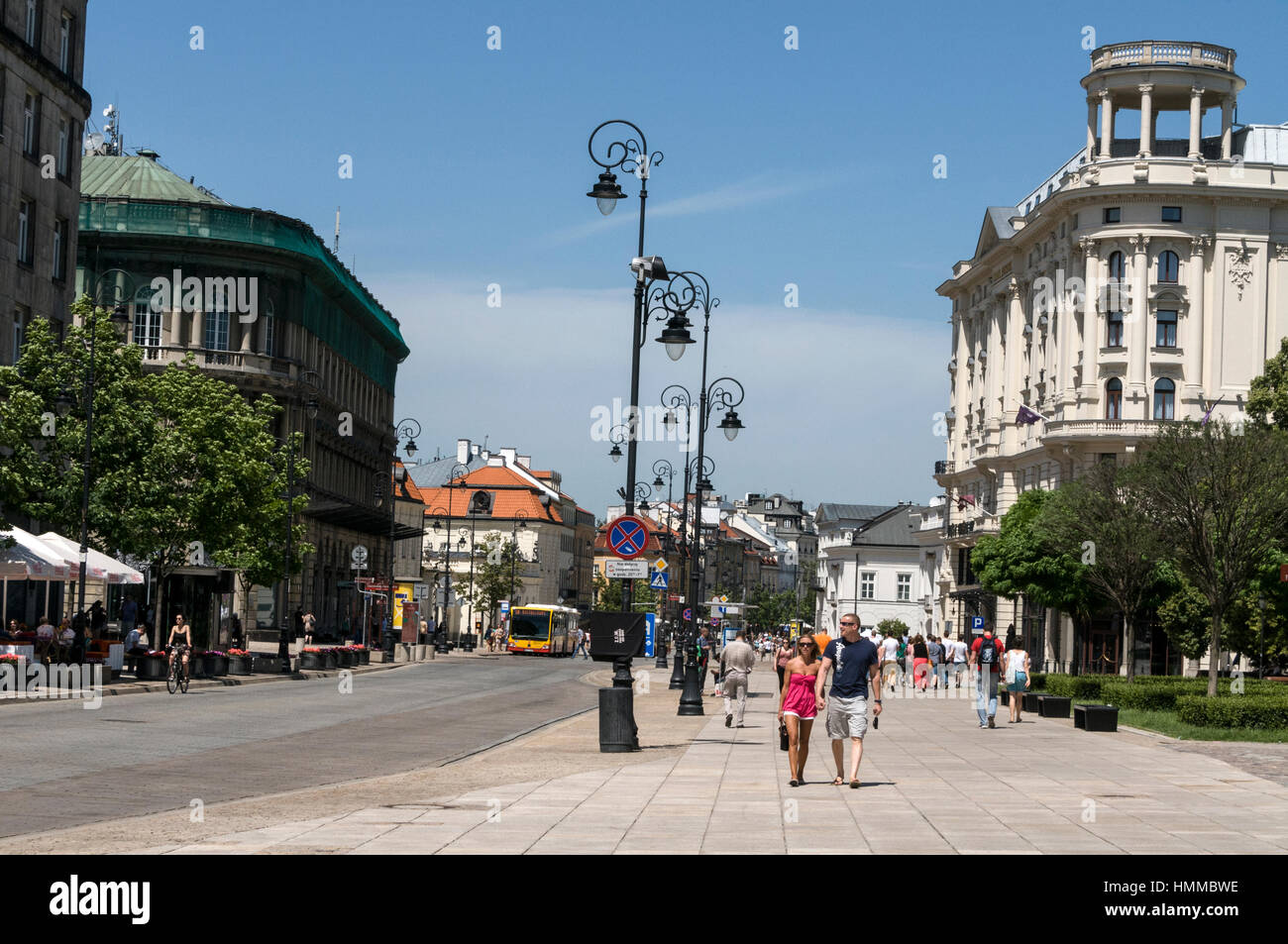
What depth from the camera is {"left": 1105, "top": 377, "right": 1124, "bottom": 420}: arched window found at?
7706 centimetres

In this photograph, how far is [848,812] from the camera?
14961 mm

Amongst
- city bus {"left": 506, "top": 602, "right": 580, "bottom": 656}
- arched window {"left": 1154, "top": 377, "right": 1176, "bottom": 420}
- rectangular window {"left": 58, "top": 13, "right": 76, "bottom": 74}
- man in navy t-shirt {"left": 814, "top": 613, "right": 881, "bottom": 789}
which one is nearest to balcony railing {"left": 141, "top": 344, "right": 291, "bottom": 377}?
city bus {"left": 506, "top": 602, "right": 580, "bottom": 656}

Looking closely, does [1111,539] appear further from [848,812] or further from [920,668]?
[848,812]

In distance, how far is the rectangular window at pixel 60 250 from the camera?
50.6 m

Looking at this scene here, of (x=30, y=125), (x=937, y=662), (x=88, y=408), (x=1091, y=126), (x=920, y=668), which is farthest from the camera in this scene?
(x=1091, y=126)

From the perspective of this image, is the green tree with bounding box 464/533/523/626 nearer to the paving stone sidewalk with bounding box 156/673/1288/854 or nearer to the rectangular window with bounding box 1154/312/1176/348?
the rectangular window with bounding box 1154/312/1176/348

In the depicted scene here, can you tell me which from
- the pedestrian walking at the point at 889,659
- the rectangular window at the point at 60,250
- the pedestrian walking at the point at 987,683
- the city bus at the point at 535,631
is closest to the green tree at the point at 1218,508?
the pedestrian walking at the point at 987,683

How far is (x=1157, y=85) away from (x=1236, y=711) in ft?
188

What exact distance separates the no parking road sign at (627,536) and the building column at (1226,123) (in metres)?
64.4

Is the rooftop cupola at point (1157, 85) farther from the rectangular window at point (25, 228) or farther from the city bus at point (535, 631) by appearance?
the rectangular window at point (25, 228)

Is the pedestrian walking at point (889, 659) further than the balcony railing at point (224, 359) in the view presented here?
No

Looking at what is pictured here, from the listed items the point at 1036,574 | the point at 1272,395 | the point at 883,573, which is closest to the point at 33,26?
the point at 1272,395
